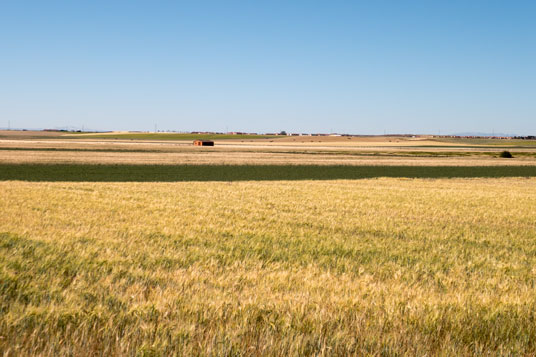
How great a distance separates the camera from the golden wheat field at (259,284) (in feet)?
15.7

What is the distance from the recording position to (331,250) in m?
10.1

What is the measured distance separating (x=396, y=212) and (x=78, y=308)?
13.7 m

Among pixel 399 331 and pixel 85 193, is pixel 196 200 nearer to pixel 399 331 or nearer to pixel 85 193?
pixel 85 193

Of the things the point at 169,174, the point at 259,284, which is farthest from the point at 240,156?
the point at 259,284

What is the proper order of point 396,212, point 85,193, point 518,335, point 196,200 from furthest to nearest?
point 85,193, point 196,200, point 396,212, point 518,335

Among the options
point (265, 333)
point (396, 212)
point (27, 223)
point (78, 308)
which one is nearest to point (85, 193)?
point (27, 223)

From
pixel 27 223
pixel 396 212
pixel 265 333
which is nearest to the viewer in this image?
pixel 265 333

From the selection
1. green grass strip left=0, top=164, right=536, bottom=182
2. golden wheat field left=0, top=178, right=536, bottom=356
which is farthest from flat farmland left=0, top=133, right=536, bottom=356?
green grass strip left=0, top=164, right=536, bottom=182

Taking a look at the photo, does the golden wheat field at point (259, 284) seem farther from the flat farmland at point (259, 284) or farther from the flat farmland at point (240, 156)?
the flat farmland at point (240, 156)

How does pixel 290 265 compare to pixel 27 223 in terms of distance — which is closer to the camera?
pixel 290 265

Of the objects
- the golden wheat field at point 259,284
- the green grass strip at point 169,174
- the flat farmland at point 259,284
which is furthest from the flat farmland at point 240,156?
the golden wheat field at point 259,284

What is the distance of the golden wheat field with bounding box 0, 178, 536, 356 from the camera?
15.7 ft

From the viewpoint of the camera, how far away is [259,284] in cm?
690

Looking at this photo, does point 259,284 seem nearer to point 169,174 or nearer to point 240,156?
point 169,174
